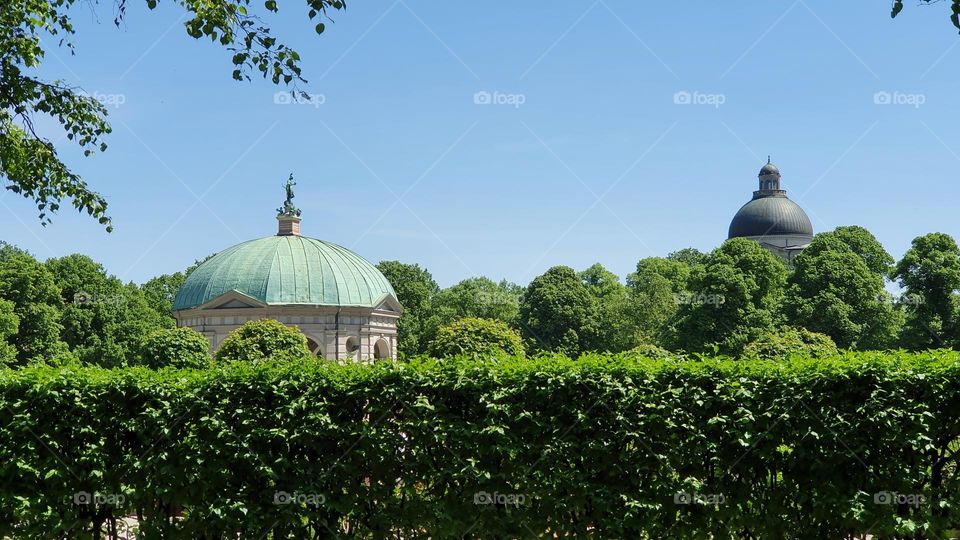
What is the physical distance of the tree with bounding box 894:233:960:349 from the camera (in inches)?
1998

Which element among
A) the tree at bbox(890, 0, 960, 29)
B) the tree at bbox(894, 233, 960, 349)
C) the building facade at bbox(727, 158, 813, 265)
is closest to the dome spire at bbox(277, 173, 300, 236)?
the tree at bbox(894, 233, 960, 349)

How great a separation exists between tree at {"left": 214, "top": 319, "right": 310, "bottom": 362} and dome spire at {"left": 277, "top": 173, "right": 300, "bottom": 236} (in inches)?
715

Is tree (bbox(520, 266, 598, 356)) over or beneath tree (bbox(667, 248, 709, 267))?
beneath

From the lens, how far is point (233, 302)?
2020 inches

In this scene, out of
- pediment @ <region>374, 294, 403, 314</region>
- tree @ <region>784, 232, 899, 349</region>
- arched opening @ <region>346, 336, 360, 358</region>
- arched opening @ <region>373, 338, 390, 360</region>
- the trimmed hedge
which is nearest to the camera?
the trimmed hedge

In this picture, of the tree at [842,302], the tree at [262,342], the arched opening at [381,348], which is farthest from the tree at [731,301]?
the tree at [262,342]

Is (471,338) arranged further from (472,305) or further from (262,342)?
(472,305)

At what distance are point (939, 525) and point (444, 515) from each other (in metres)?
5.77

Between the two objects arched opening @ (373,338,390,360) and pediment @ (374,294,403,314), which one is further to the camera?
arched opening @ (373,338,390,360)

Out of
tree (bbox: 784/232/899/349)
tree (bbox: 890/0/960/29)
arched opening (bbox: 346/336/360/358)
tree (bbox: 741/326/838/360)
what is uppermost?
tree (bbox: 784/232/899/349)

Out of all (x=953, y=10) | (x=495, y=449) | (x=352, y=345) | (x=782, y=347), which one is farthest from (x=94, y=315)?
(x=953, y=10)

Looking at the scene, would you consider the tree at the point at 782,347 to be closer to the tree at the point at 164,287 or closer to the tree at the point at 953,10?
the tree at the point at 953,10

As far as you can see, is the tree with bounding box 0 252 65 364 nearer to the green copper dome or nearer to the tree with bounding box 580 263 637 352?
the green copper dome

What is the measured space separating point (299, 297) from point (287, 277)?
1.52 metres
